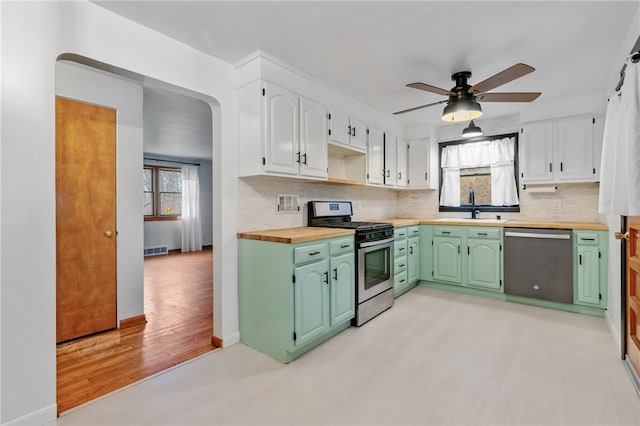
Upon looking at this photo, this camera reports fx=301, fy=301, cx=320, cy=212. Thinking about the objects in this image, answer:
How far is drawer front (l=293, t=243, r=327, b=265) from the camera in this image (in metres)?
2.32

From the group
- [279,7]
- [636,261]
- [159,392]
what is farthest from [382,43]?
[159,392]

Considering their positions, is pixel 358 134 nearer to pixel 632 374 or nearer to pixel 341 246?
pixel 341 246

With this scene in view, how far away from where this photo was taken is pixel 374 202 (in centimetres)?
462

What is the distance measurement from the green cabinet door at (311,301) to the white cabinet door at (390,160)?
6.84 feet

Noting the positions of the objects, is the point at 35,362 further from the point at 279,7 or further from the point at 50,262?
the point at 279,7

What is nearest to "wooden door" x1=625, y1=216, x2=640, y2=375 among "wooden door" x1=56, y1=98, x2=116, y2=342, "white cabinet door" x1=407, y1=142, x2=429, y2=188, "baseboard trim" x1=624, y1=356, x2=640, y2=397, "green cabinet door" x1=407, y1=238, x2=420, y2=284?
"baseboard trim" x1=624, y1=356, x2=640, y2=397

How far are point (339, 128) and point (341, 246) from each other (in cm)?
138

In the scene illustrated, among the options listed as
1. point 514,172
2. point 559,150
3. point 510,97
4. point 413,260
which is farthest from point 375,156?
point 559,150

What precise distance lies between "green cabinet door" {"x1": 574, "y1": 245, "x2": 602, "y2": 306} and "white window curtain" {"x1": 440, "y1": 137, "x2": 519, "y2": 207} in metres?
1.13

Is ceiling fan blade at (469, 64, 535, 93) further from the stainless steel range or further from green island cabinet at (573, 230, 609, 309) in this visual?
green island cabinet at (573, 230, 609, 309)

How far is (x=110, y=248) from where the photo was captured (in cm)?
297

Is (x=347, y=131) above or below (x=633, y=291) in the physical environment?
above

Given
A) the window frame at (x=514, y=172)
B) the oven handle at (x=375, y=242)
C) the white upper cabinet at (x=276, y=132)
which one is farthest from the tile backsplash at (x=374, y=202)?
the oven handle at (x=375, y=242)

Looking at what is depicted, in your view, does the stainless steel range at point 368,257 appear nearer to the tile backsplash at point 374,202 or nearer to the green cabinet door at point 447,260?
the tile backsplash at point 374,202
